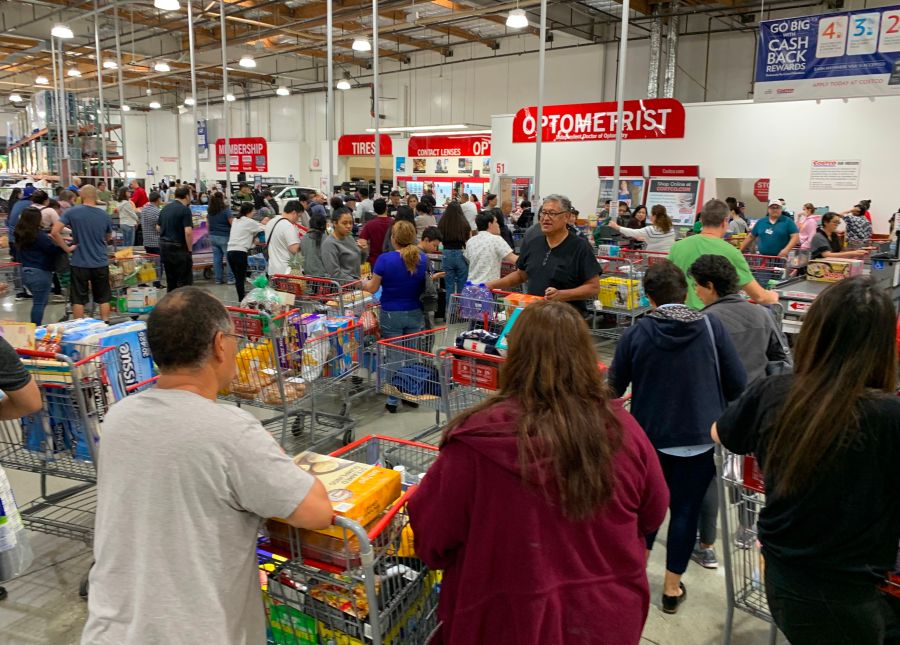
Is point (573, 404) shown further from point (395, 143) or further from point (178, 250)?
point (395, 143)

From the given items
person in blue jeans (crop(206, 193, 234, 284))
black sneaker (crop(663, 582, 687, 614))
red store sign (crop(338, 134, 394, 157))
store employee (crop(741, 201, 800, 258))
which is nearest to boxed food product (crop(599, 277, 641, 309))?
store employee (crop(741, 201, 800, 258))

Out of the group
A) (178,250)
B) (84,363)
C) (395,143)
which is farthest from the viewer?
(395,143)

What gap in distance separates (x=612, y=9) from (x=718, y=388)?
17.4m

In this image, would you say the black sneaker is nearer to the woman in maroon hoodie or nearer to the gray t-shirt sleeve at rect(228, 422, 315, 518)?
the woman in maroon hoodie

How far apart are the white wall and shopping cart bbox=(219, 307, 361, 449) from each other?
1226 centimetres

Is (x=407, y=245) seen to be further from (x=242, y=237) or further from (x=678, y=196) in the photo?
(x=678, y=196)

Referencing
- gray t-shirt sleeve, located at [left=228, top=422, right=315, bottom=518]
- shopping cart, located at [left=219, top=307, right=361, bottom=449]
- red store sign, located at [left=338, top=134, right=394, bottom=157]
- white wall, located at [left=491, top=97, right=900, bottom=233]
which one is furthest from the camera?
red store sign, located at [left=338, top=134, right=394, bottom=157]

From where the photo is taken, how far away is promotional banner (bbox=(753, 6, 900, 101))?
960 cm

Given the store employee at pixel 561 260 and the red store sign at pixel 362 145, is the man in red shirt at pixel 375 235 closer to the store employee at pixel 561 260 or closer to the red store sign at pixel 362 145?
the store employee at pixel 561 260

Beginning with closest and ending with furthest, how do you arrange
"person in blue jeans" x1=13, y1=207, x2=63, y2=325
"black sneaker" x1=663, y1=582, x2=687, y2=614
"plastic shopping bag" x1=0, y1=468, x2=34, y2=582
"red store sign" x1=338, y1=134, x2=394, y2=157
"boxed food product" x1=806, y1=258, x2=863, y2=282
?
"plastic shopping bag" x1=0, y1=468, x2=34, y2=582, "black sneaker" x1=663, y1=582, x2=687, y2=614, "boxed food product" x1=806, y1=258, x2=863, y2=282, "person in blue jeans" x1=13, y1=207, x2=63, y2=325, "red store sign" x1=338, y1=134, x2=394, y2=157

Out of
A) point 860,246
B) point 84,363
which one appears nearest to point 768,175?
point 860,246

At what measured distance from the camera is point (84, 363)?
325 cm

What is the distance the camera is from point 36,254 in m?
8.07

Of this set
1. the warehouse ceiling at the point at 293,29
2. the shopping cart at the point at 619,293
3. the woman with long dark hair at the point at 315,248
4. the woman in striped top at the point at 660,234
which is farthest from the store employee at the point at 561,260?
the warehouse ceiling at the point at 293,29
